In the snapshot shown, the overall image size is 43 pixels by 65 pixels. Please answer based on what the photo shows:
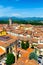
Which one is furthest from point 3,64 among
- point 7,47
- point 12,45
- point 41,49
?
point 41,49

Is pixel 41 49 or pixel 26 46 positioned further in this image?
pixel 26 46

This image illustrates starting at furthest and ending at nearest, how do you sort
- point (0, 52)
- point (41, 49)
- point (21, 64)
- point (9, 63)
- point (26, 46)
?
point (26, 46), point (41, 49), point (0, 52), point (9, 63), point (21, 64)

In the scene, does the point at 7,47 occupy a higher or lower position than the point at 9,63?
higher

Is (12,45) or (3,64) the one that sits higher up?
(12,45)

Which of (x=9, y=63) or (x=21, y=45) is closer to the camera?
(x=9, y=63)

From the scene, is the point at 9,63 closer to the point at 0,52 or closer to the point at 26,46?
the point at 0,52

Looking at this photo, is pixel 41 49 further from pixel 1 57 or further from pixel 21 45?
pixel 1 57

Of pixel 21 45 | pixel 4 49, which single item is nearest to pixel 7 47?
pixel 4 49

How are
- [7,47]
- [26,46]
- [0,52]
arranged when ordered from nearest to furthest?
[0,52] < [7,47] < [26,46]

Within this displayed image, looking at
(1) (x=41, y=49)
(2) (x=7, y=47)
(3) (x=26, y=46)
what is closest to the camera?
(2) (x=7, y=47)
